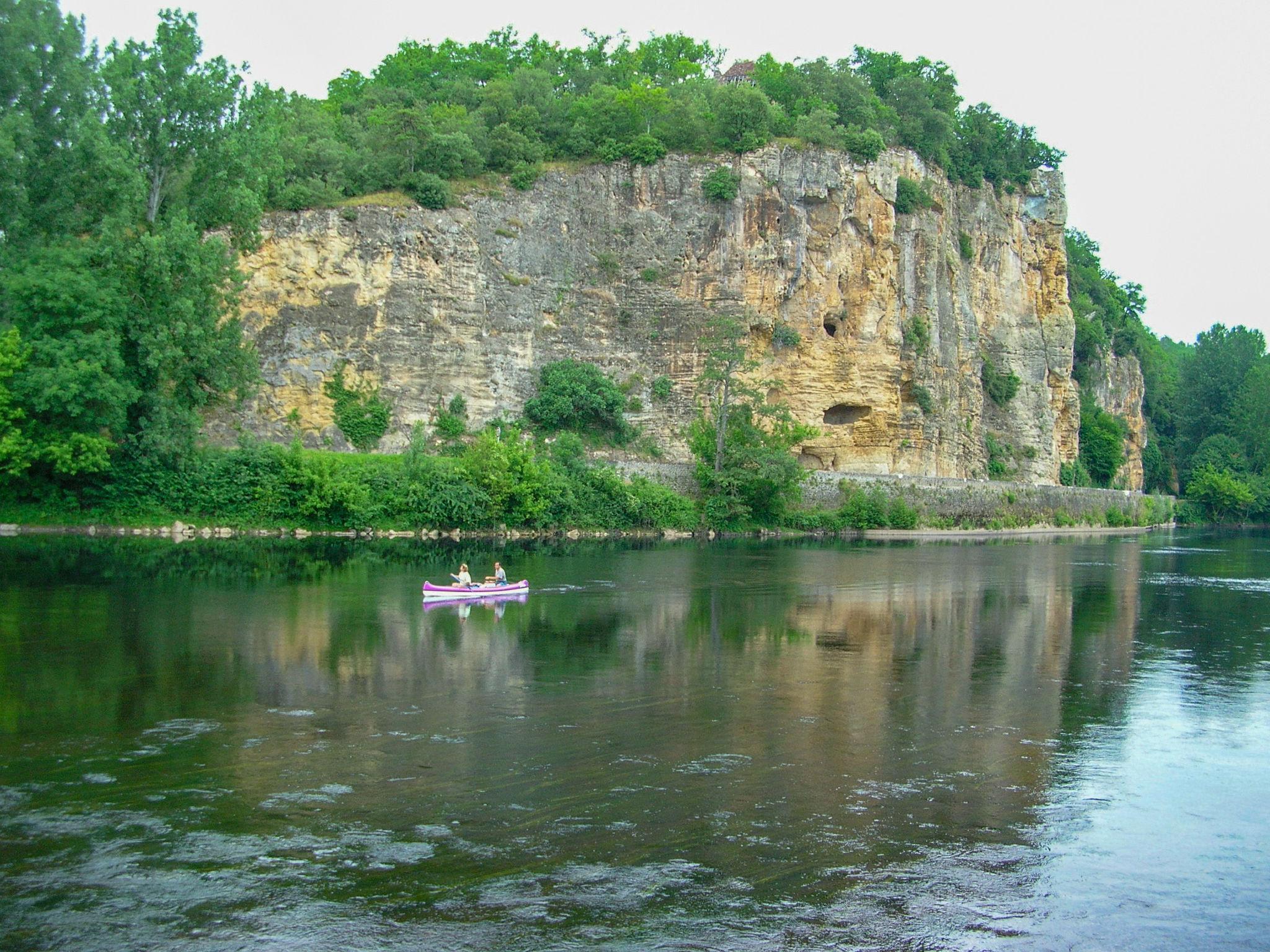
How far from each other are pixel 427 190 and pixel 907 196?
28.5 metres

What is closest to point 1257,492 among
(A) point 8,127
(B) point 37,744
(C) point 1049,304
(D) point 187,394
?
(C) point 1049,304

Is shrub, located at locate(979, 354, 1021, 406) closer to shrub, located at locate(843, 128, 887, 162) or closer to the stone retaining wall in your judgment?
the stone retaining wall

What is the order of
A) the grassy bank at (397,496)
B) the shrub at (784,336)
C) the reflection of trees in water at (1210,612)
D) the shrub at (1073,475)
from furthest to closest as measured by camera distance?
the shrub at (1073,475), the shrub at (784,336), the grassy bank at (397,496), the reflection of trees in water at (1210,612)

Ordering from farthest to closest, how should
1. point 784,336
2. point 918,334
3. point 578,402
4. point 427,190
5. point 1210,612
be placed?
point 918,334 < point 784,336 < point 578,402 < point 427,190 < point 1210,612

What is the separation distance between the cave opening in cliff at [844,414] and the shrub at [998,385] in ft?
50.9

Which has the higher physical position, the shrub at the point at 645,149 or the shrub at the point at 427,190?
the shrub at the point at 645,149

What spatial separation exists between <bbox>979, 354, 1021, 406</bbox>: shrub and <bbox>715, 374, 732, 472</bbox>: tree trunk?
26759 mm

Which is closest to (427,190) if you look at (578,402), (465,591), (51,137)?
(578,402)

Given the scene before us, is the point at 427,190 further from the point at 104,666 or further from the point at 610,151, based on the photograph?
the point at 104,666

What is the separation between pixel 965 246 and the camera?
71000 millimetres

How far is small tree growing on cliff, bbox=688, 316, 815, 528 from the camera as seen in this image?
4941cm

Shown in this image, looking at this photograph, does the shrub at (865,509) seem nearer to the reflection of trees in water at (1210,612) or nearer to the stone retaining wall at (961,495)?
the stone retaining wall at (961,495)

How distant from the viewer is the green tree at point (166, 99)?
3603cm

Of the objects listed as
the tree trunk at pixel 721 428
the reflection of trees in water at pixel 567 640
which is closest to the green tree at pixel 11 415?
the reflection of trees in water at pixel 567 640
